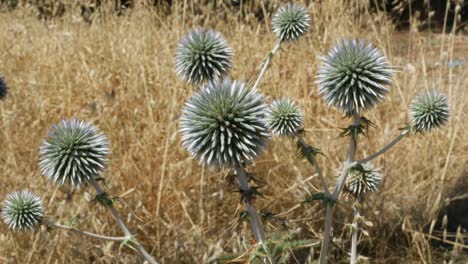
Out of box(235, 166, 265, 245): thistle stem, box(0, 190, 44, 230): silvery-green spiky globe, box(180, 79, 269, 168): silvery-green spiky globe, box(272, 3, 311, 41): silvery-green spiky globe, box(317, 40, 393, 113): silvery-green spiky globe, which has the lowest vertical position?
box(0, 190, 44, 230): silvery-green spiky globe

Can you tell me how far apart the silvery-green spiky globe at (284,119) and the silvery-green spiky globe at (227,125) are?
380mm

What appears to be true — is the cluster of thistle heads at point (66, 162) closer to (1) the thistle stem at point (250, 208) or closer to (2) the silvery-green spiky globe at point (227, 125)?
(2) the silvery-green spiky globe at point (227, 125)

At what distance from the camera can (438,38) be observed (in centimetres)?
776

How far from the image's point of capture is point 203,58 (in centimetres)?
212

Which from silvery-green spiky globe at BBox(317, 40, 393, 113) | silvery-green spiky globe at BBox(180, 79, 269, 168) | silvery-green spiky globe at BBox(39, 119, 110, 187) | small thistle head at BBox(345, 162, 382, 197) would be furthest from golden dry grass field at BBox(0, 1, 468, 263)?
silvery-green spiky globe at BBox(180, 79, 269, 168)

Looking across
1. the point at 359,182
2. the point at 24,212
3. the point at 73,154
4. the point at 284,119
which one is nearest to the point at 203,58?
the point at 284,119

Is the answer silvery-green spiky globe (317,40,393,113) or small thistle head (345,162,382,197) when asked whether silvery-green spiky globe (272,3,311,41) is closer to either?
silvery-green spiky globe (317,40,393,113)

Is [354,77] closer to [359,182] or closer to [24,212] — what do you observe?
[359,182]

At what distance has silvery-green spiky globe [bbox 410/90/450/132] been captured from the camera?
1899 millimetres

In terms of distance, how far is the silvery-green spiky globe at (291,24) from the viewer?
90.4 inches

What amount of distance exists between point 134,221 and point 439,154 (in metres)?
1.90

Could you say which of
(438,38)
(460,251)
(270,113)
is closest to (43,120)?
(270,113)

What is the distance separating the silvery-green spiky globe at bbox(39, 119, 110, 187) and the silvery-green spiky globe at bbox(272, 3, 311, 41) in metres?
0.94

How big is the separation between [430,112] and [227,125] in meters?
0.85
